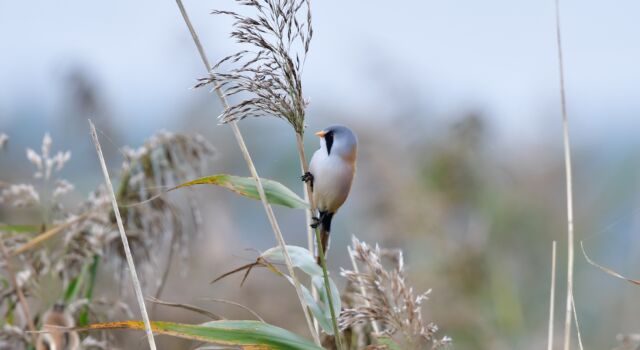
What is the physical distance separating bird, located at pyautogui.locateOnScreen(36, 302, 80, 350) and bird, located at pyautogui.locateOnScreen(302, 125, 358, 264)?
751mm

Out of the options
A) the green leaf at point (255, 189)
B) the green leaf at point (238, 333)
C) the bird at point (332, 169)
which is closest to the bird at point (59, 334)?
the green leaf at point (238, 333)

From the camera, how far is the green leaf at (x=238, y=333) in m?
1.43

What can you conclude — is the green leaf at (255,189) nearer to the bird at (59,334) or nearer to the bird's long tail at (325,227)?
the bird's long tail at (325,227)

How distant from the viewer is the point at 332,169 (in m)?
1.35

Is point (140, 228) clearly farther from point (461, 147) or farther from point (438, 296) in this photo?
point (461, 147)

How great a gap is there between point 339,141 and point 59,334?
91 cm

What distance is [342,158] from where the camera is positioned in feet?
4.46

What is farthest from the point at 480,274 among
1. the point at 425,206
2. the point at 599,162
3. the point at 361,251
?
the point at 361,251

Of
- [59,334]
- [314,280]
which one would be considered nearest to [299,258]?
[314,280]

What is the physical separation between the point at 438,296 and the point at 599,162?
2267 millimetres

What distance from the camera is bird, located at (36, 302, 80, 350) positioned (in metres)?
1.91

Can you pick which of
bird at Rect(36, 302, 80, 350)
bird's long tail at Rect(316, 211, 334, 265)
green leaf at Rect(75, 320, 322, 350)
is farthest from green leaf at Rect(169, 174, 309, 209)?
bird at Rect(36, 302, 80, 350)

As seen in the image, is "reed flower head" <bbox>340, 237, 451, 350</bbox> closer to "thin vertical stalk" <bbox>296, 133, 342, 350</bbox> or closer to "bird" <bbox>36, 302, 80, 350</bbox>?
"thin vertical stalk" <bbox>296, 133, 342, 350</bbox>

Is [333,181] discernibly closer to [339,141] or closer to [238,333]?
[339,141]
